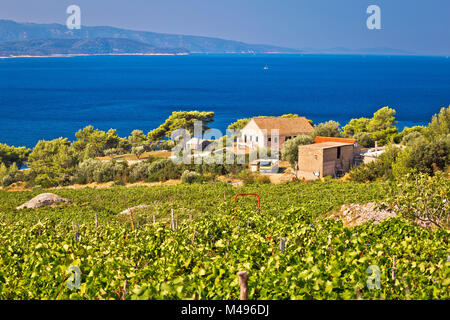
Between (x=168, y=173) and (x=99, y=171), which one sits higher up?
(x=168, y=173)

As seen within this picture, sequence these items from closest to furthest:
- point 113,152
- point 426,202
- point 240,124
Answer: point 426,202 → point 113,152 → point 240,124

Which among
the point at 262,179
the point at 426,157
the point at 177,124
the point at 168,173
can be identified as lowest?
the point at 168,173

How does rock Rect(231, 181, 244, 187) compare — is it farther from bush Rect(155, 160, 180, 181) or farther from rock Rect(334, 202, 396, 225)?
rock Rect(334, 202, 396, 225)

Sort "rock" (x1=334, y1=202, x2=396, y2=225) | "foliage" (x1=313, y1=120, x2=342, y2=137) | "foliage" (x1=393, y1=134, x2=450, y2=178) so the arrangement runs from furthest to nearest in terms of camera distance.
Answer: "foliage" (x1=313, y1=120, x2=342, y2=137) → "foliage" (x1=393, y1=134, x2=450, y2=178) → "rock" (x1=334, y1=202, x2=396, y2=225)

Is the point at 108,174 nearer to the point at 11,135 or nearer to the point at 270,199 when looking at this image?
the point at 270,199

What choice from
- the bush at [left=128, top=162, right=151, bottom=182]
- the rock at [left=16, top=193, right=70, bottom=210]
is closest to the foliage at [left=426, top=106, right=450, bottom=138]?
the bush at [left=128, top=162, right=151, bottom=182]

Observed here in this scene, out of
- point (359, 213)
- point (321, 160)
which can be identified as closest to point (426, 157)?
point (321, 160)

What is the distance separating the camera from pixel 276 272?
585cm

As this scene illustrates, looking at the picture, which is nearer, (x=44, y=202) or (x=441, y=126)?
(x=44, y=202)

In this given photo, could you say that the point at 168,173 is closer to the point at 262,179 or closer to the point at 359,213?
the point at 262,179

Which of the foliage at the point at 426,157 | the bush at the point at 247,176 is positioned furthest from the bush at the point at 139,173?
the foliage at the point at 426,157

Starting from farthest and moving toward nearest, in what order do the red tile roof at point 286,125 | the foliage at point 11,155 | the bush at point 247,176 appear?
the foliage at point 11,155 < the red tile roof at point 286,125 < the bush at point 247,176

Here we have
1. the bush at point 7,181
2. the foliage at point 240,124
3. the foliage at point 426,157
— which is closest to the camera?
the foliage at point 426,157

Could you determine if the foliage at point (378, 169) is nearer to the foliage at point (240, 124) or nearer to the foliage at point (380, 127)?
the foliage at point (380, 127)
